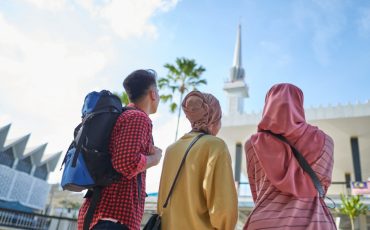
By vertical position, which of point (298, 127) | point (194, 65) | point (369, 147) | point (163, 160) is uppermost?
point (194, 65)

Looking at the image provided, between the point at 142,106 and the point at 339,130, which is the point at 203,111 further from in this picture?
the point at 339,130

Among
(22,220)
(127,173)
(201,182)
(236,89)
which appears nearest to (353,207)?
(201,182)

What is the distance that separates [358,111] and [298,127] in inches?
621

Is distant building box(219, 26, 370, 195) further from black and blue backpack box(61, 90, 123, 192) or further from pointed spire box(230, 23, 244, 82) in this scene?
pointed spire box(230, 23, 244, 82)

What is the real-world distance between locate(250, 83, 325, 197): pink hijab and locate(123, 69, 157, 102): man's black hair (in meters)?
0.88

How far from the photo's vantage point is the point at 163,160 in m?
2.07

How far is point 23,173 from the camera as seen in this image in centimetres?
3788

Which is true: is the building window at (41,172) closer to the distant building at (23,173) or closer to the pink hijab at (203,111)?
the distant building at (23,173)

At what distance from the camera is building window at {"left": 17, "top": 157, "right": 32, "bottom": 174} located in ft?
128

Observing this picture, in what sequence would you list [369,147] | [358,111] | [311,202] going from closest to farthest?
[311,202] → [358,111] → [369,147]

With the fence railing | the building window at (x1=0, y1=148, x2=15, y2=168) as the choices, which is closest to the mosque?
the fence railing

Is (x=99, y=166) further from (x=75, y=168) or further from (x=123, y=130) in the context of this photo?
(x=123, y=130)

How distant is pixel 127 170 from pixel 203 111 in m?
0.65

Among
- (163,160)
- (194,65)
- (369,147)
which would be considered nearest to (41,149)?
(194,65)
